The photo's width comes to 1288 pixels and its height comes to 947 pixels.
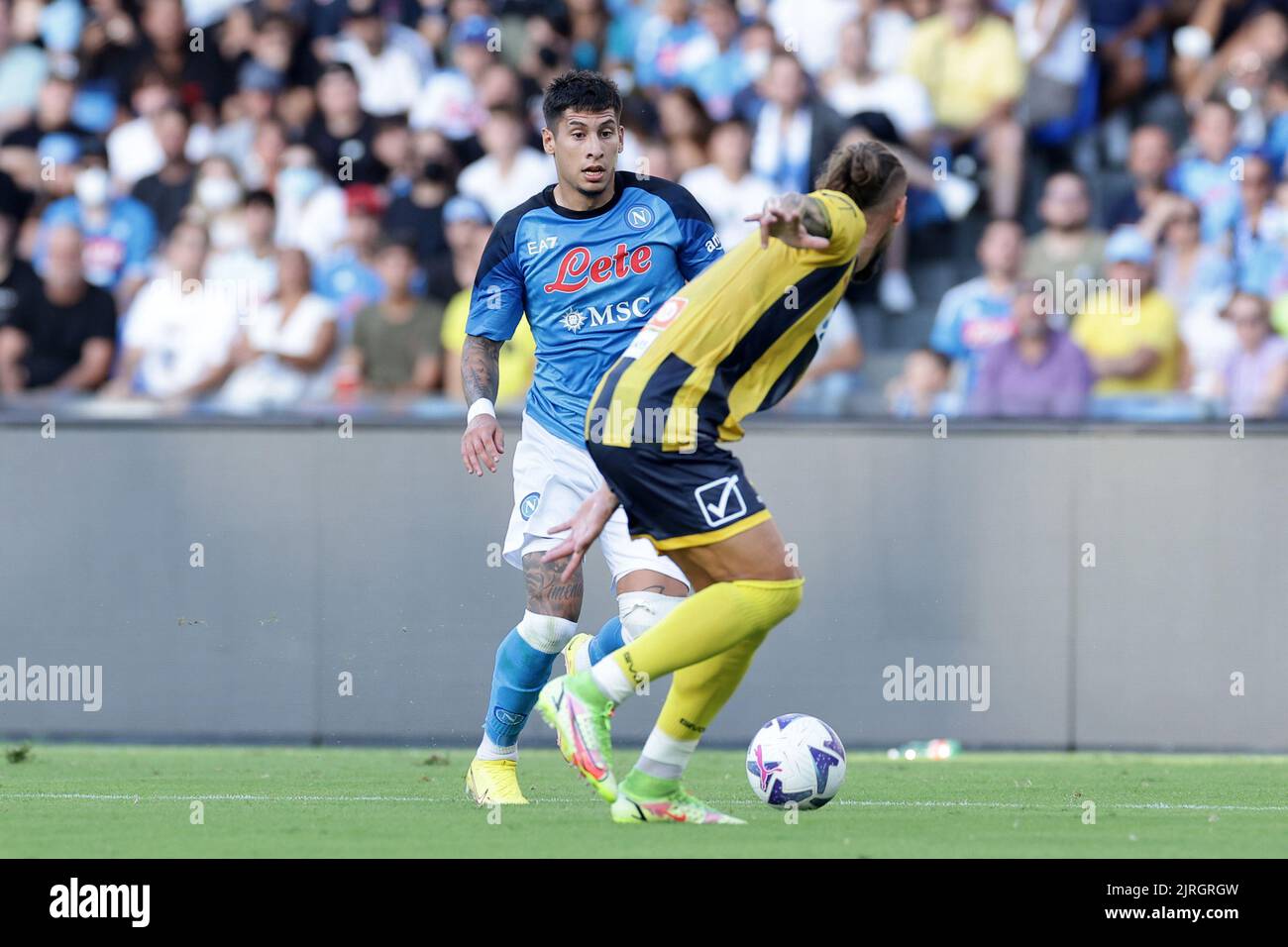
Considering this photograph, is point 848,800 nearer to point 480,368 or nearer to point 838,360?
point 480,368

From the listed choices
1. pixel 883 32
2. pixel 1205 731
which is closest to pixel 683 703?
pixel 1205 731

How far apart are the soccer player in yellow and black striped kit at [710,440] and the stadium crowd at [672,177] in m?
4.64

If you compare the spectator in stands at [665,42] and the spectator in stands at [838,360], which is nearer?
the spectator in stands at [838,360]

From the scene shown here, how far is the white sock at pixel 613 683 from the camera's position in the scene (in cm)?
576

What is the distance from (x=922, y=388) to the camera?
1094 cm

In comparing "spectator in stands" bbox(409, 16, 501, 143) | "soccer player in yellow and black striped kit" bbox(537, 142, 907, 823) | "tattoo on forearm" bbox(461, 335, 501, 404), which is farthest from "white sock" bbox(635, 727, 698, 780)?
"spectator in stands" bbox(409, 16, 501, 143)

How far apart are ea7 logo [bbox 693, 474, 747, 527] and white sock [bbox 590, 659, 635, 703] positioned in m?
0.53

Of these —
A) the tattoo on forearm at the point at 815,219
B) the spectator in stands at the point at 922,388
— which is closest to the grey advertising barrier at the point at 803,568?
the spectator in stands at the point at 922,388

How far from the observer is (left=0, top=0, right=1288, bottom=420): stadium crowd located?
11.0m

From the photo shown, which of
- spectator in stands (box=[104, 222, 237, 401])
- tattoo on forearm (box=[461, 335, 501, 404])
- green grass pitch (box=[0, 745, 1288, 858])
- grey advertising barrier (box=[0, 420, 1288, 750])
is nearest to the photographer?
green grass pitch (box=[0, 745, 1288, 858])

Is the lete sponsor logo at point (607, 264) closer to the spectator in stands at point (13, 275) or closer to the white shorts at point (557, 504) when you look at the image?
the white shorts at point (557, 504)

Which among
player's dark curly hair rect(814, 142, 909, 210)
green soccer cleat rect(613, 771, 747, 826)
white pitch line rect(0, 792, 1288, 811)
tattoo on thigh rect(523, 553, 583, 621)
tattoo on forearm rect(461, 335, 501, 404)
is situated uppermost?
player's dark curly hair rect(814, 142, 909, 210)

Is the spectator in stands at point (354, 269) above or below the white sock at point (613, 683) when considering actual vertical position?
above
